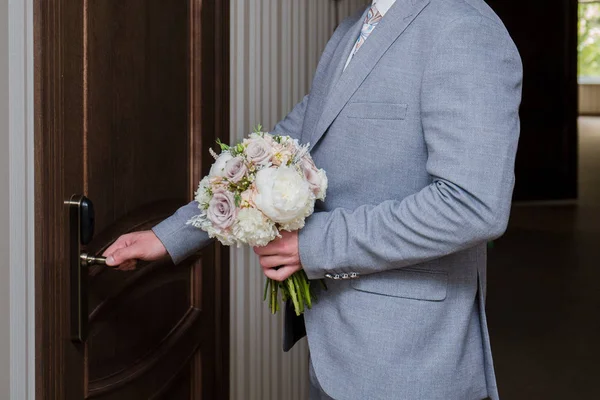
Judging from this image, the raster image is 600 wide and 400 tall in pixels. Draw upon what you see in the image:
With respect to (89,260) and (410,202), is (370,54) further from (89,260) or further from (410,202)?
(89,260)

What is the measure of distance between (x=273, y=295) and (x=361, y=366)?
0.83 ft

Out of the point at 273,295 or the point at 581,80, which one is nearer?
the point at 273,295

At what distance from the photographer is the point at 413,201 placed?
→ 5.40 ft

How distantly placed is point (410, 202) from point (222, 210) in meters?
0.36

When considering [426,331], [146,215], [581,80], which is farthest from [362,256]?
[581,80]

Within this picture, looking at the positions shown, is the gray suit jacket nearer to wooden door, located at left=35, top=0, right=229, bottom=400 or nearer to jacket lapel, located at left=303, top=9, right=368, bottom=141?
jacket lapel, located at left=303, top=9, right=368, bottom=141

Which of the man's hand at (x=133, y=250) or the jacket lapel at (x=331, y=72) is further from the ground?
the jacket lapel at (x=331, y=72)

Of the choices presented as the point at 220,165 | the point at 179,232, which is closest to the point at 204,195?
the point at 220,165

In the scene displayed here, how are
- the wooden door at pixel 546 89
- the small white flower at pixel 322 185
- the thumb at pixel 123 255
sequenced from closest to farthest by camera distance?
1. the small white flower at pixel 322 185
2. the thumb at pixel 123 255
3. the wooden door at pixel 546 89

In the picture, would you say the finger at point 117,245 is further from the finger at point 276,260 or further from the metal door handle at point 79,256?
the finger at point 276,260

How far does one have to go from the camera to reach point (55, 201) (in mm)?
1768

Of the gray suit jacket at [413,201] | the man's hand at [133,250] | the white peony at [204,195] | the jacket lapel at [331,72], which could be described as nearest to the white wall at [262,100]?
the jacket lapel at [331,72]

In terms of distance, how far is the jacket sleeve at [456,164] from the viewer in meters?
1.58

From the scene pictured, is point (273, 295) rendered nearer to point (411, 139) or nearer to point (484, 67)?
point (411, 139)
